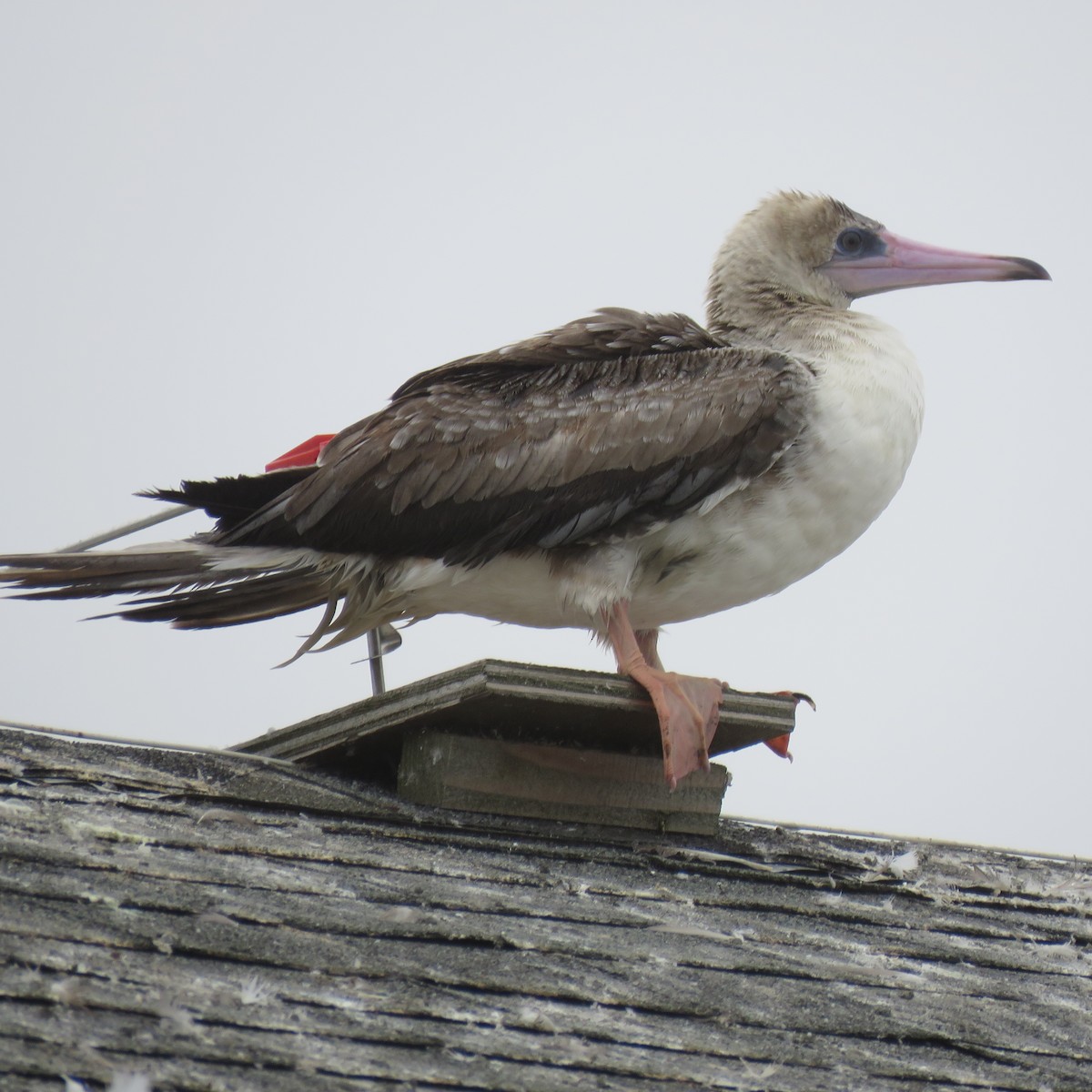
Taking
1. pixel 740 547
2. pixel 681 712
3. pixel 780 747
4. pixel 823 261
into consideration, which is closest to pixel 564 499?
pixel 740 547

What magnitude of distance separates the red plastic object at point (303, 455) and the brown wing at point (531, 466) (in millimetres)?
368

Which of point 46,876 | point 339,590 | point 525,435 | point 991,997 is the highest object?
point 525,435

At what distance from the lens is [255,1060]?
8.27 ft

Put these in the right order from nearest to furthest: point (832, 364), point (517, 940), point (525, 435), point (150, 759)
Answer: point (517, 940) < point (150, 759) < point (525, 435) < point (832, 364)

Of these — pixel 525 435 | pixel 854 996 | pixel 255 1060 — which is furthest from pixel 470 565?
pixel 255 1060

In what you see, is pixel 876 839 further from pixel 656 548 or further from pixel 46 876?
pixel 46 876

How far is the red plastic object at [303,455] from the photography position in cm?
488

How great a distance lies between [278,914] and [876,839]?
2007 mm

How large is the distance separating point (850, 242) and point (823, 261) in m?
0.13

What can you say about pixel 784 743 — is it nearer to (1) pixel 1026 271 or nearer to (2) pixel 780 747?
(2) pixel 780 747

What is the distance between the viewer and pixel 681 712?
13.1ft

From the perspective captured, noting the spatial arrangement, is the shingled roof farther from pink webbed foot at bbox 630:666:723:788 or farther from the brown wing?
the brown wing

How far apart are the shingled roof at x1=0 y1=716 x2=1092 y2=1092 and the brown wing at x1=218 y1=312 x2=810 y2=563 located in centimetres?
78

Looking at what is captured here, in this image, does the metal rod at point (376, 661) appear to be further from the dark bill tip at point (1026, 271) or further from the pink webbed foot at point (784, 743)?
the dark bill tip at point (1026, 271)
